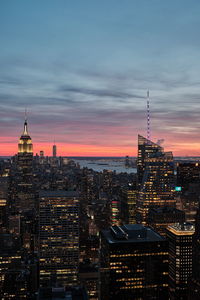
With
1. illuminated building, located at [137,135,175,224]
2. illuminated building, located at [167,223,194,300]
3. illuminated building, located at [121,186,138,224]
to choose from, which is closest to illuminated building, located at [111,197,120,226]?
illuminated building, located at [121,186,138,224]

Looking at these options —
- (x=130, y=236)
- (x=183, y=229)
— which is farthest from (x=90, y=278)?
(x=130, y=236)

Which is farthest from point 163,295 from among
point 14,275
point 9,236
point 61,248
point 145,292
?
point 9,236

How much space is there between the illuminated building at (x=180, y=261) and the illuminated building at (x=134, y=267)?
15.8m

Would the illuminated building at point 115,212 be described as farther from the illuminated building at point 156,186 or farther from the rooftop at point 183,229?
the rooftop at point 183,229

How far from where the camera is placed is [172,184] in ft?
547

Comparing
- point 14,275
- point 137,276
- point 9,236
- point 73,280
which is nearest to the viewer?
point 137,276

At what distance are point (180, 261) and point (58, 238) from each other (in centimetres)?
4699

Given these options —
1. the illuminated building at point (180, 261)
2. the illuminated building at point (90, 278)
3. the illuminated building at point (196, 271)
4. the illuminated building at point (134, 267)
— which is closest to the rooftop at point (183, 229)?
the illuminated building at point (180, 261)

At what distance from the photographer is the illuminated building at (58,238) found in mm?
111375

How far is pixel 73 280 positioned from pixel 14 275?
21725 mm

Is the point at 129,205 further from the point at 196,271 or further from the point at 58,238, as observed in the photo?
the point at 196,271

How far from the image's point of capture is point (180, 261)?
285 ft

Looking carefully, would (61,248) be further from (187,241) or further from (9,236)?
(187,241)

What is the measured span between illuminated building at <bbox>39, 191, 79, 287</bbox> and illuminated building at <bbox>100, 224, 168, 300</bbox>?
1719 inches
